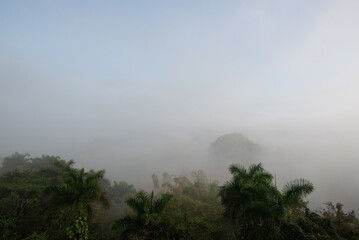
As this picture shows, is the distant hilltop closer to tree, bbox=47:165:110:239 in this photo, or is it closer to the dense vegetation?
the dense vegetation

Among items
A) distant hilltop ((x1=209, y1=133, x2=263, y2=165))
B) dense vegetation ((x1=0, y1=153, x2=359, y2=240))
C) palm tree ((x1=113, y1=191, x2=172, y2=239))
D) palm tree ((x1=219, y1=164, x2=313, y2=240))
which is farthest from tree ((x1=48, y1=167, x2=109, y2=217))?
distant hilltop ((x1=209, y1=133, x2=263, y2=165))

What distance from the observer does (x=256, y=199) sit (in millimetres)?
11648

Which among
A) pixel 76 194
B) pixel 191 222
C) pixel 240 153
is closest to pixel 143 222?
pixel 76 194

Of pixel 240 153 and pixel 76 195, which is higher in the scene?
pixel 240 153

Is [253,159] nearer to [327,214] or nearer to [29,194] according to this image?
[327,214]

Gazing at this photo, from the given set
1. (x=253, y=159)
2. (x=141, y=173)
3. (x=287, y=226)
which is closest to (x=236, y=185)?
(x=287, y=226)

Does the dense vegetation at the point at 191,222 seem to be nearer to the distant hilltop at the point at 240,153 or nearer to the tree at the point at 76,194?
the tree at the point at 76,194

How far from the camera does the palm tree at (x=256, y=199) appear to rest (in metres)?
10.9

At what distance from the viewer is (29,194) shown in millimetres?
20203

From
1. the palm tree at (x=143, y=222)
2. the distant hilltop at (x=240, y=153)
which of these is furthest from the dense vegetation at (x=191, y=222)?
the distant hilltop at (x=240, y=153)

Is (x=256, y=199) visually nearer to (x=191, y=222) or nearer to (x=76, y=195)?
(x=191, y=222)

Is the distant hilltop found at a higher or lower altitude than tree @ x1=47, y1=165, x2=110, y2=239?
higher

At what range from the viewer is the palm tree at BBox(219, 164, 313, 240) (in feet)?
35.6

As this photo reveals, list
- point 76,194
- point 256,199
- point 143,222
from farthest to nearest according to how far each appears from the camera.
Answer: point 76,194, point 256,199, point 143,222
